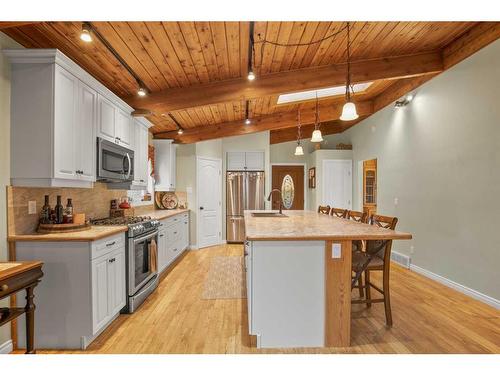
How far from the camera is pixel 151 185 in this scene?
522cm

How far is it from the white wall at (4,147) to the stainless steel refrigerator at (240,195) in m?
4.70

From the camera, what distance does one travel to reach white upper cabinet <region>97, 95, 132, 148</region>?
2938 millimetres

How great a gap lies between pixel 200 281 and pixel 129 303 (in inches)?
46.6

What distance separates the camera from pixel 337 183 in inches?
279

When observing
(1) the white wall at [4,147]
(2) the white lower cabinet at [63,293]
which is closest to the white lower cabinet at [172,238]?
(2) the white lower cabinet at [63,293]

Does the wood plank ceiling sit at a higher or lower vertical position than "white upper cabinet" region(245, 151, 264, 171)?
higher

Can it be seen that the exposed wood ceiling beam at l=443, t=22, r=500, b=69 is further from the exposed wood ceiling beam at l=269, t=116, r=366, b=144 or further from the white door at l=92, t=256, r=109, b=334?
the white door at l=92, t=256, r=109, b=334

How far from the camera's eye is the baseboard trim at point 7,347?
2098mm

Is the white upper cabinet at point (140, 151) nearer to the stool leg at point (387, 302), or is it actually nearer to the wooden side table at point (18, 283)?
the wooden side table at point (18, 283)

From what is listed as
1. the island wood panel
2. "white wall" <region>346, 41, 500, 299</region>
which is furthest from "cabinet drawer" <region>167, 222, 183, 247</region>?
"white wall" <region>346, 41, 500, 299</region>

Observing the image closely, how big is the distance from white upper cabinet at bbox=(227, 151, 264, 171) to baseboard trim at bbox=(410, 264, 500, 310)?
12.2 ft

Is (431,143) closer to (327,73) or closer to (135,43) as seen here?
(327,73)

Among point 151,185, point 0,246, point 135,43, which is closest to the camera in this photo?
point 0,246
